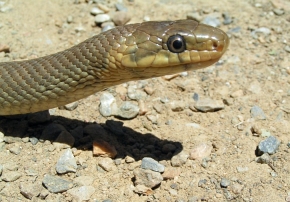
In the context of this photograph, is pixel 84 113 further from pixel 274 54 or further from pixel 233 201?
pixel 274 54

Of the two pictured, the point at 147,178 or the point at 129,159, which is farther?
the point at 129,159

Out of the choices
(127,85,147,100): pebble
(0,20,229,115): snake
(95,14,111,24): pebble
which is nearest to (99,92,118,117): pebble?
(127,85,147,100): pebble

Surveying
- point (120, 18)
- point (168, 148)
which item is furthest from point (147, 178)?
point (120, 18)

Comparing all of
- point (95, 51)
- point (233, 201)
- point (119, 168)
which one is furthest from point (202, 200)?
point (95, 51)

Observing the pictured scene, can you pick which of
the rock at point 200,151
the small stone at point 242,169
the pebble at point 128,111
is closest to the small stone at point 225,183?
the small stone at point 242,169

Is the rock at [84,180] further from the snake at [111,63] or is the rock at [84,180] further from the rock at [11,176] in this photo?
the snake at [111,63]

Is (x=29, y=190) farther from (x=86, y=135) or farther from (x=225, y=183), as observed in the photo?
(x=225, y=183)

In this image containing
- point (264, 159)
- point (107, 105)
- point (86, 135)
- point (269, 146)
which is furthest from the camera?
point (107, 105)

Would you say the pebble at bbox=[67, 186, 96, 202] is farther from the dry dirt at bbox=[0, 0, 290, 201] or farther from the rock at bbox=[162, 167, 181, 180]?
the rock at bbox=[162, 167, 181, 180]
